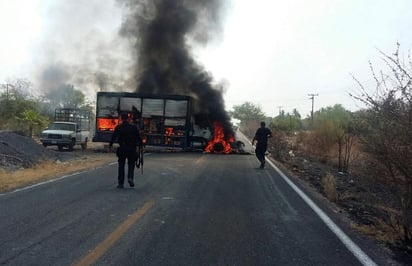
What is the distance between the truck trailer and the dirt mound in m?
5.24

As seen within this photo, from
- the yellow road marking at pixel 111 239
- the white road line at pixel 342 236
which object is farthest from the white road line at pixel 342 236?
the yellow road marking at pixel 111 239

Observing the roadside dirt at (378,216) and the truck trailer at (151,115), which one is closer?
the roadside dirt at (378,216)

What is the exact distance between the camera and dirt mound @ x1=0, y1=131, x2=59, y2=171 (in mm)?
15428

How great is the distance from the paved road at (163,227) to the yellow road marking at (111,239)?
0.03 feet

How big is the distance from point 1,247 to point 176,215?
281 cm

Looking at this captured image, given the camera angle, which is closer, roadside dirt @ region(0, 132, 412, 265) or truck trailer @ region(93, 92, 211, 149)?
roadside dirt @ region(0, 132, 412, 265)

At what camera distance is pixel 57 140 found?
987 inches

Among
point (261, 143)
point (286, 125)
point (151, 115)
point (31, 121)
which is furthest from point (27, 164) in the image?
point (286, 125)

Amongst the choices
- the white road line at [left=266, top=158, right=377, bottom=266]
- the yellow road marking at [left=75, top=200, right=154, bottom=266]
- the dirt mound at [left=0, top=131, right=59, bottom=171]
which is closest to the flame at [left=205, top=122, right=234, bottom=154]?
the dirt mound at [left=0, top=131, right=59, bottom=171]

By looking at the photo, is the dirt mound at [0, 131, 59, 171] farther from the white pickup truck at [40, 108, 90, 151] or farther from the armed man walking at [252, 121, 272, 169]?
the armed man walking at [252, 121, 272, 169]

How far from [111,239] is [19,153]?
1199 centimetres

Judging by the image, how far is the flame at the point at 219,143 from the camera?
84.5ft

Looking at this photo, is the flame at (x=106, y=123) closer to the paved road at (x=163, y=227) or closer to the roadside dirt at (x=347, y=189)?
the roadside dirt at (x=347, y=189)

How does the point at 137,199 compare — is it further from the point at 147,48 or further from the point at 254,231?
the point at 147,48
